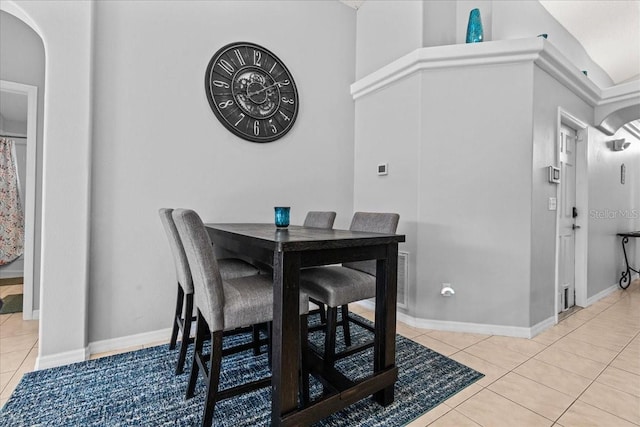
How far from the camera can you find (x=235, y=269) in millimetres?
2164

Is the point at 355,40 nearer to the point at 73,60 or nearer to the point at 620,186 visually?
the point at 73,60

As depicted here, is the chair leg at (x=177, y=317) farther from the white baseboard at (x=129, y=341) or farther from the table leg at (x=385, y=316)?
the table leg at (x=385, y=316)

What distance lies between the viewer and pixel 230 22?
2689mm

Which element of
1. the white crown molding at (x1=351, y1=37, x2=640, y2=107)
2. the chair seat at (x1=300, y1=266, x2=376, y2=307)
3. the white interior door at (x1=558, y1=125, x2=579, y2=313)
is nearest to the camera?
the chair seat at (x1=300, y1=266, x2=376, y2=307)

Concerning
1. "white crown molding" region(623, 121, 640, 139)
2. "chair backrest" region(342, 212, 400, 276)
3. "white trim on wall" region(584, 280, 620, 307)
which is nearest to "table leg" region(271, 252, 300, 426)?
"chair backrest" region(342, 212, 400, 276)

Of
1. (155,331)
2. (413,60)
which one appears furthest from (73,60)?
(413,60)

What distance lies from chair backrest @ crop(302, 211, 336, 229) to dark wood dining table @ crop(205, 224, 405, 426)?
987 mm

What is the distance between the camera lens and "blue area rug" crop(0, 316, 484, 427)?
1.48 m

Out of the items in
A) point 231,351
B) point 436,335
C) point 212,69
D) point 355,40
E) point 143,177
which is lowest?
point 436,335

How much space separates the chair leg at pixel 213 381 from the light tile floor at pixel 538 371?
97 cm

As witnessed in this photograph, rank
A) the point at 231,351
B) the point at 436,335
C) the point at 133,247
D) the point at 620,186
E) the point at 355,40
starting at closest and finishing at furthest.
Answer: the point at 231,351 < the point at 133,247 < the point at 436,335 < the point at 355,40 < the point at 620,186

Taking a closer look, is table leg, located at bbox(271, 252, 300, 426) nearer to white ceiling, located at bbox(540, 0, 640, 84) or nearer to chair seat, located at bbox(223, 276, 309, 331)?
chair seat, located at bbox(223, 276, 309, 331)

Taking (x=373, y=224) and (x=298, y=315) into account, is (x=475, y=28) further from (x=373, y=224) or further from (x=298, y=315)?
(x=298, y=315)

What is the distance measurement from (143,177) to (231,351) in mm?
1492
